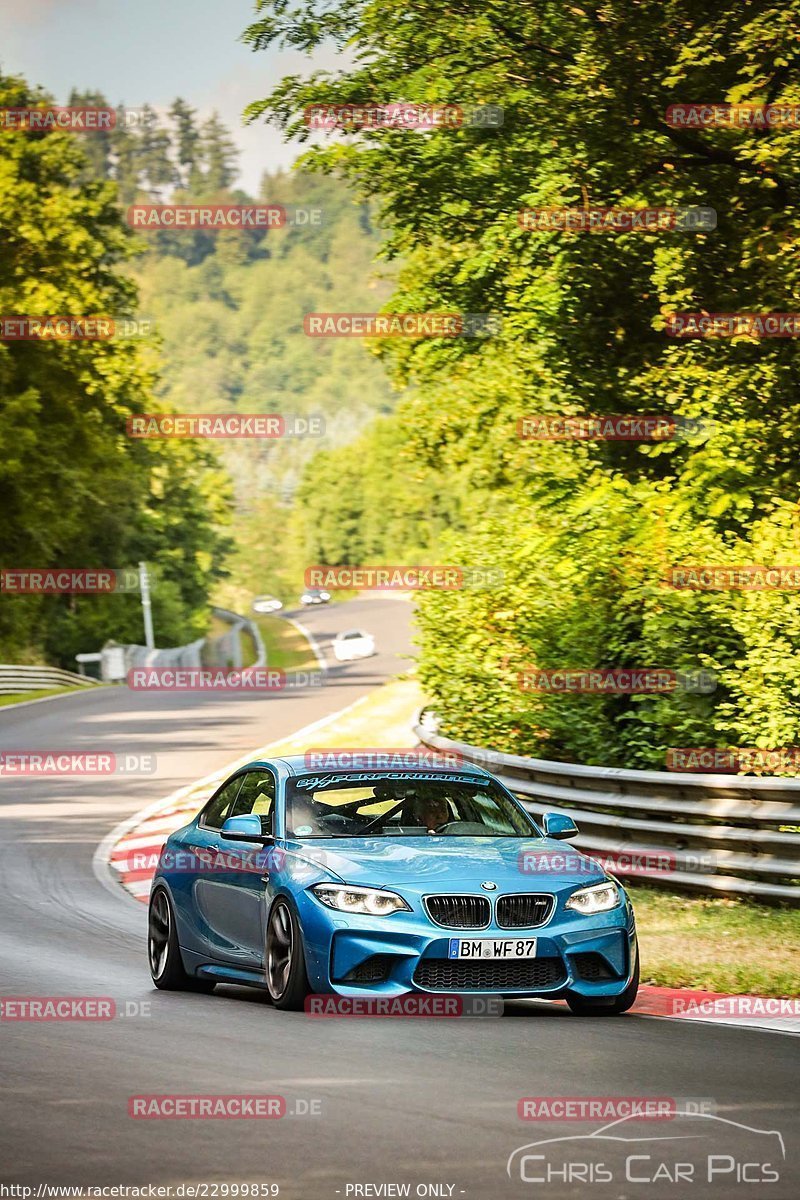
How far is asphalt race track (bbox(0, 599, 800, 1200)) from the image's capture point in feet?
19.8

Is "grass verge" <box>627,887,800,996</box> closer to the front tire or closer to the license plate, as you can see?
the license plate

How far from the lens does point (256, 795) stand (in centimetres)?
1119

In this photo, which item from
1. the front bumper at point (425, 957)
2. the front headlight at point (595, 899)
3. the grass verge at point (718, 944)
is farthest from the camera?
the grass verge at point (718, 944)

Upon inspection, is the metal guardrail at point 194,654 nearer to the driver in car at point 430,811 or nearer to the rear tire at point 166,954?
the rear tire at point 166,954

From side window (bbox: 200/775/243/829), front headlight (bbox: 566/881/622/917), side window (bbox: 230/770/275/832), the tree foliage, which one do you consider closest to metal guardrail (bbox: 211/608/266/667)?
the tree foliage

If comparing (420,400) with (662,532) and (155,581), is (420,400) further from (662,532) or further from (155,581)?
(155,581)

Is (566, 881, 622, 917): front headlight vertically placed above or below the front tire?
above

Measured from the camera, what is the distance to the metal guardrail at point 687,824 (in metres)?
13.2

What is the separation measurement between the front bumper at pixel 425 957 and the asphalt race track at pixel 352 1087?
19 cm

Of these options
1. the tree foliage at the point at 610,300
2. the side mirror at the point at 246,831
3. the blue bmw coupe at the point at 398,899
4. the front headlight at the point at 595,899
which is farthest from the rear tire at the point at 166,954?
the tree foliage at the point at 610,300

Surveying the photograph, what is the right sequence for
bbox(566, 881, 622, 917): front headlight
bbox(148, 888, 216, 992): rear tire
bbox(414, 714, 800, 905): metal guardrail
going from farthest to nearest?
bbox(414, 714, 800, 905): metal guardrail → bbox(148, 888, 216, 992): rear tire → bbox(566, 881, 622, 917): front headlight

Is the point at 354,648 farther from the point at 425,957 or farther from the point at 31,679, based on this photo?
the point at 425,957

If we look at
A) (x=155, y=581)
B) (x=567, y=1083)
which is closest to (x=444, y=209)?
(x=567, y=1083)

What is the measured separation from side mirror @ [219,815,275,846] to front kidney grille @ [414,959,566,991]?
132 cm
